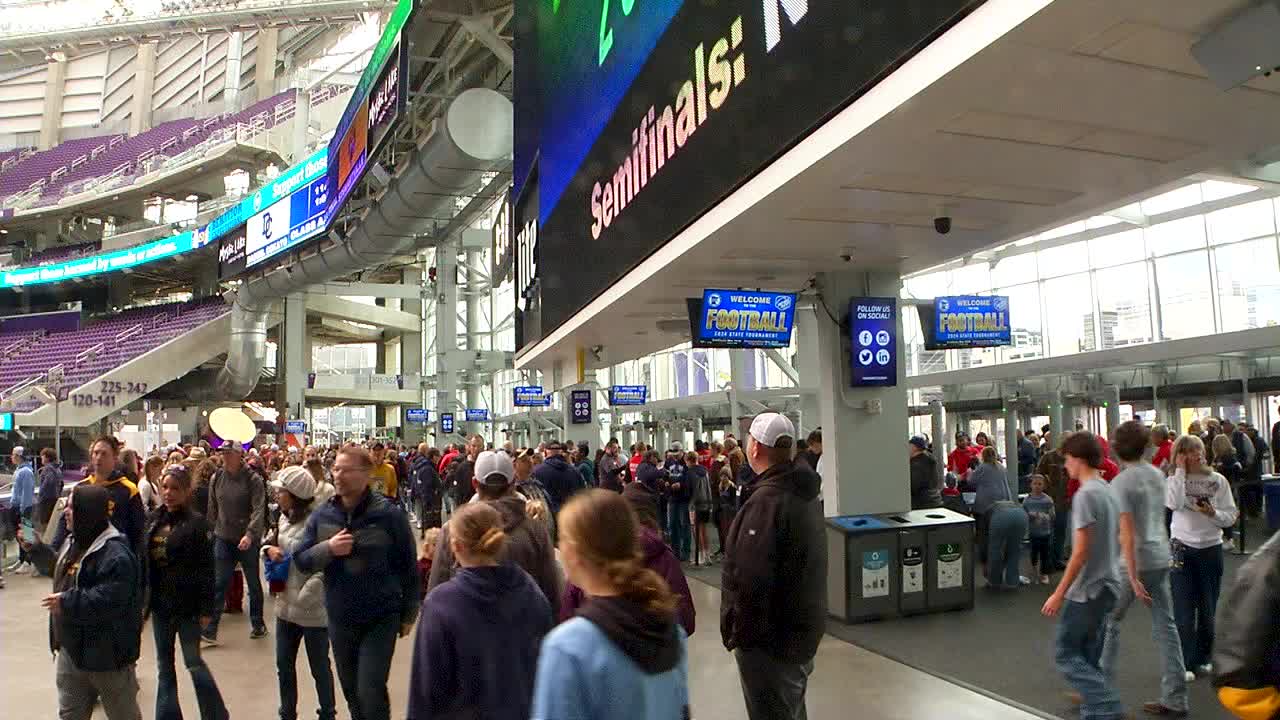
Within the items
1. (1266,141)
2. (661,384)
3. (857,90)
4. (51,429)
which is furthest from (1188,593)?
(51,429)

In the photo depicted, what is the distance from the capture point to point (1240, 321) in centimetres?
2069

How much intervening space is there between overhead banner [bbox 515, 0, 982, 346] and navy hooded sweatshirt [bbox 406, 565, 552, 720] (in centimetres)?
278

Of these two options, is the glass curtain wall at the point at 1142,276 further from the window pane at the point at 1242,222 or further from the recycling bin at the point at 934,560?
the recycling bin at the point at 934,560

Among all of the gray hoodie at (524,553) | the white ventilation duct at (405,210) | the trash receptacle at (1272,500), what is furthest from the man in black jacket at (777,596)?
the white ventilation duct at (405,210)

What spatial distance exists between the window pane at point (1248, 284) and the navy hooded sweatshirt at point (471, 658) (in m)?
21.7

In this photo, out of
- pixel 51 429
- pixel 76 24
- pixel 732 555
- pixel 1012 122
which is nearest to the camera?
pixel 732 555

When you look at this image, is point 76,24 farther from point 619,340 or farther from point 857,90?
point 857,90

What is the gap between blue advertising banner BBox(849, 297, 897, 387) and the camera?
30.1 feet

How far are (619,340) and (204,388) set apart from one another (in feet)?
116

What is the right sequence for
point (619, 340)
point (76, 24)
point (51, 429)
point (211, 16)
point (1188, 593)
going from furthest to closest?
point (76, 24)
point (211, 16)
point (51, 429)
point (619, 340)
point (1188, 593)

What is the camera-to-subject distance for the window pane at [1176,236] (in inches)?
848

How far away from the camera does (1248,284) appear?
20547mm

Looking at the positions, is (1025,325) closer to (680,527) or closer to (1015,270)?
(1015,270)

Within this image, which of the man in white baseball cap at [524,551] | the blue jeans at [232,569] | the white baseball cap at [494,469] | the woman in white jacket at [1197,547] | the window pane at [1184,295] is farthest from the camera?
the window pane at [1184,295]
